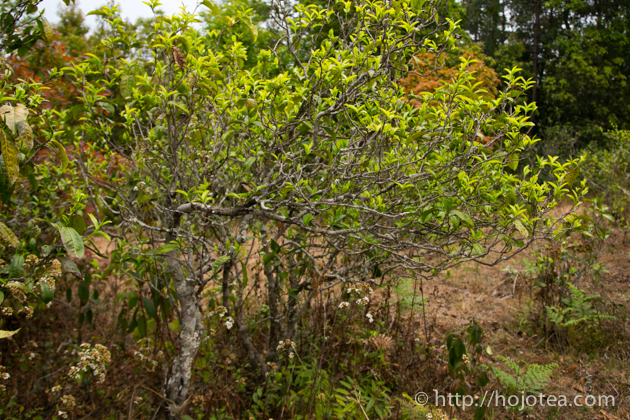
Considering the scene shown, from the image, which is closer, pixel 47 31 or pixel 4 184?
pixel 4 184

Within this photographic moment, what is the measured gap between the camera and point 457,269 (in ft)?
19.2

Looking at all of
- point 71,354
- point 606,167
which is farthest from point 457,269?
point 71,354

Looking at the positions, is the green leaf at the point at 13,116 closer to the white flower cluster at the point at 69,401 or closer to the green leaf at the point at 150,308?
the green leaf at the point at 150,308

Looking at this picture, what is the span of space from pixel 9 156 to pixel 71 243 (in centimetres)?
35

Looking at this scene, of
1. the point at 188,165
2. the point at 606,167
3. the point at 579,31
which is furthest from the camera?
the point at 579,31

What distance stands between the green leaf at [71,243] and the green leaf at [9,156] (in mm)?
240

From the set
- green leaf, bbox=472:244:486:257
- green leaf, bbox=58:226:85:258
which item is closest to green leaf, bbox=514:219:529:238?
green leaf, bbox=472:244:486:257

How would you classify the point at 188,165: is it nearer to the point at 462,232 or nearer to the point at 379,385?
the point at 462,232

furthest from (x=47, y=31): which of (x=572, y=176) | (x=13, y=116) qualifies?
(x=572, y=176)

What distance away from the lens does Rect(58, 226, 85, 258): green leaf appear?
137 centimetres

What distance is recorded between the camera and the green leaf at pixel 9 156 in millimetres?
1288

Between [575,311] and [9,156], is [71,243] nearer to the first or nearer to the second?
[9,156]

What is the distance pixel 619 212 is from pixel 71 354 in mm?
7304

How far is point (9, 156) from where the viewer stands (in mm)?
1302
